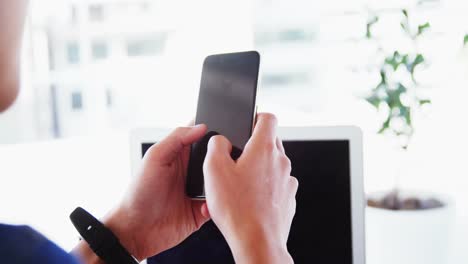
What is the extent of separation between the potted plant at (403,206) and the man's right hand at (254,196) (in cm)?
36

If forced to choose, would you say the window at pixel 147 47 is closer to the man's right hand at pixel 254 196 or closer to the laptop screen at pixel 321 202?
the laptop screen at pixel 321 202

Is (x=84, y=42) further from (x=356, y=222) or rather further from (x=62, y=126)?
(x=356, y=222)

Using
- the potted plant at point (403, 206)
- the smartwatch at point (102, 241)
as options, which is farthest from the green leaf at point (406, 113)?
the smartwatch at point (102, 241)

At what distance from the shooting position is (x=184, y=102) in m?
1.31

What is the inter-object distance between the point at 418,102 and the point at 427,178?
0.30 metres

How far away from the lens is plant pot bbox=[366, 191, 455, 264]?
2.34 ft

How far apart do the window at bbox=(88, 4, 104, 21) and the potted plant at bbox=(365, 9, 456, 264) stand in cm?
87

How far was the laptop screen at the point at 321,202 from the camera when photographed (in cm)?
59

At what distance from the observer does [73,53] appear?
1.33 m

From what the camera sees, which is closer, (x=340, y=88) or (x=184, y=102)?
(x=340, y=88)

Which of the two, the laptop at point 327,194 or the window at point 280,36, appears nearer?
the laptop at point 327,194

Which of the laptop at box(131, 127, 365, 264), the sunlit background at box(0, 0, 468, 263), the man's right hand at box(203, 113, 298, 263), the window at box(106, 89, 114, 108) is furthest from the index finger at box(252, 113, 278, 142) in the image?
the window at box(106, 89, 114, 108)

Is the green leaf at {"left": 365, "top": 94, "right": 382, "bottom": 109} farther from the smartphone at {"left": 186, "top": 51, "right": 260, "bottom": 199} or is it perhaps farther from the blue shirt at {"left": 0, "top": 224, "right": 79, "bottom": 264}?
the blue shirt at {"left": 0, "top": 224, "right": 79, "bottom": 264}

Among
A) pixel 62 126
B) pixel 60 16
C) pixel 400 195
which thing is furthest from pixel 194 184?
pixel 60 16
